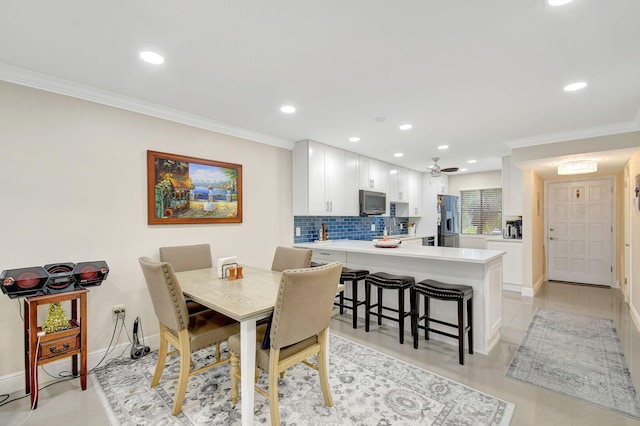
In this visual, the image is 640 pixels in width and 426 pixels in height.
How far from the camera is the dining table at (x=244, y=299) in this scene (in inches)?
67.2

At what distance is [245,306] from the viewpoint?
1795mm

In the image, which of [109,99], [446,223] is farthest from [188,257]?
[446,223]

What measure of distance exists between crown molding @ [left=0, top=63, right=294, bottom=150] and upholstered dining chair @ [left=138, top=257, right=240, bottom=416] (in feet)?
5.27

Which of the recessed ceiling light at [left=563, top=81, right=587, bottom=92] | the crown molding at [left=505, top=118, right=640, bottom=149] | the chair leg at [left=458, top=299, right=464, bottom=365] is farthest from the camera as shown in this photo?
the crown molding at [left=505, top=118, right=640, bottom=149]

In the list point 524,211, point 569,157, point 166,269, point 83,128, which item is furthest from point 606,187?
point 83,128

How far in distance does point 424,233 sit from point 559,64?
5167 millimetres

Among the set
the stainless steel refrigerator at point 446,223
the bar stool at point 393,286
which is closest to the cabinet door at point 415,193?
the stainless steel refrigerator at point 446,223

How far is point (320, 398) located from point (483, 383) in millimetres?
1285

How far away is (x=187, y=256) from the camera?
120 inches

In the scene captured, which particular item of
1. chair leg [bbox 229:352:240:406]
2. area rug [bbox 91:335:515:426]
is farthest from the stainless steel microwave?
chair leg [bbox 229:352:240:406]

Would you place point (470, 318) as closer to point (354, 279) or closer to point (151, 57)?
point (354, 279)

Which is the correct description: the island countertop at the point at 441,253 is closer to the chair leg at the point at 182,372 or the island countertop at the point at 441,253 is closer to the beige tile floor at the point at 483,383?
the beige tile floor at the point at 483,383

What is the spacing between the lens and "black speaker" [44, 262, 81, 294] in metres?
2.15

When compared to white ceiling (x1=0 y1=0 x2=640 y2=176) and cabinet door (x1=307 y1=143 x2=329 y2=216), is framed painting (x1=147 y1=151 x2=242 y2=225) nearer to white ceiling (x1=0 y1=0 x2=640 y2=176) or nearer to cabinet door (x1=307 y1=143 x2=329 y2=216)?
white ceiling (x1=0 y1=0 x2=640 y2=176)
